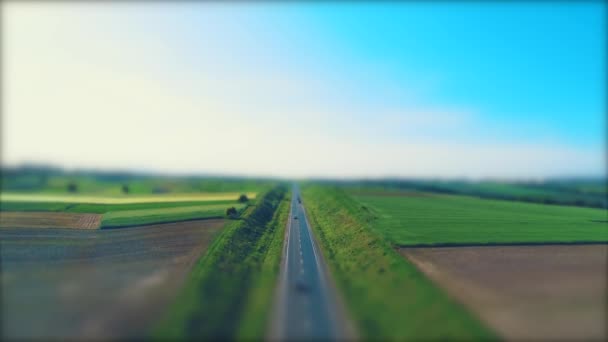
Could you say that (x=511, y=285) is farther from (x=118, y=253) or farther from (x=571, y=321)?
(x=118, y=253)

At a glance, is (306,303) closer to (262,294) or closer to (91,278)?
(262,294)

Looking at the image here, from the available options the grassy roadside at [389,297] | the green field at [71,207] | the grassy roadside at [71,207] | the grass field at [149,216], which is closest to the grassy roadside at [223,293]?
the grassy roadside at [389,297]

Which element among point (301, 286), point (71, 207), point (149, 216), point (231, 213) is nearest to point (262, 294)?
point (301, 286)

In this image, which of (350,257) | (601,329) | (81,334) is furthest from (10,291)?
(601,329)

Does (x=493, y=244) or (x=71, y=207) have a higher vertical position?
(x=71, y=207)

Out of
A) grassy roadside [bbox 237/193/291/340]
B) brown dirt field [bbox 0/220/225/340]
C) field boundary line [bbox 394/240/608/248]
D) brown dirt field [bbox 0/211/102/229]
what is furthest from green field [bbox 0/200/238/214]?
field boundary line [bbox 394/240/608/248]
